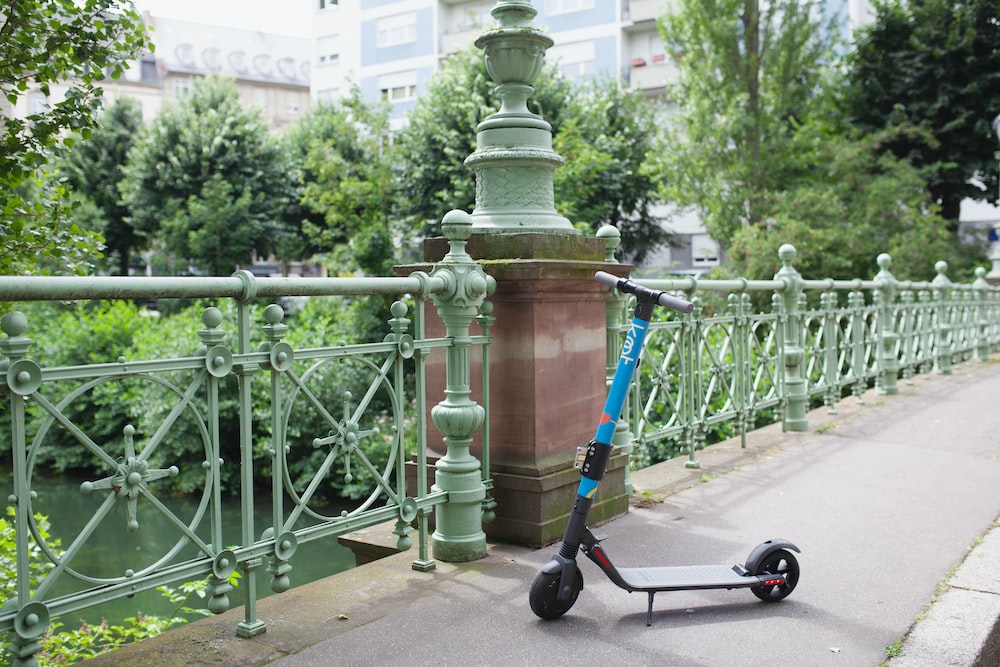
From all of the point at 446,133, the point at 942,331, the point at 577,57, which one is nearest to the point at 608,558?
the point at 942,331

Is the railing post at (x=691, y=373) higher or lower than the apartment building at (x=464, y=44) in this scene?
lower

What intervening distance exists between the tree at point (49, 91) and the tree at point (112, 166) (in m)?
26.5

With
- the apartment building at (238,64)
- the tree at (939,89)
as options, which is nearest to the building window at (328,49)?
the apartment building at (238,64)

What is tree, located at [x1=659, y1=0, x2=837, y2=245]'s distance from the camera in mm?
19681

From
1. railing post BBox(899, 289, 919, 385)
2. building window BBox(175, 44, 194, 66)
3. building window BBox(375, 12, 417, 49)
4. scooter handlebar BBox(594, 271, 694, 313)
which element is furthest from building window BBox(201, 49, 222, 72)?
scooter handlebar BBox(594, 271, 694, 313)

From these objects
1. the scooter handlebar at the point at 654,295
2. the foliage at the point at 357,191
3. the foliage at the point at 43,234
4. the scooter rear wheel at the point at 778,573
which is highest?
the foliage at the point at 357,191

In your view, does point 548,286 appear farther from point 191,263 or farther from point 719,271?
point 191,263

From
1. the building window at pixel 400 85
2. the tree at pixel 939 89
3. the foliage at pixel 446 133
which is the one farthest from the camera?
the building window at pixel 400 85

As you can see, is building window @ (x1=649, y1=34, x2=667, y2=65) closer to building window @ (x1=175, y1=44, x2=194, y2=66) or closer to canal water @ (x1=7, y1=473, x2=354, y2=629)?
canal water @ (x1=7, y1=473, x2=354, y2=629)

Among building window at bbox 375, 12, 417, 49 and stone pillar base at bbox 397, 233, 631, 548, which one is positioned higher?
building window at bbox 375, 12, 417, 49

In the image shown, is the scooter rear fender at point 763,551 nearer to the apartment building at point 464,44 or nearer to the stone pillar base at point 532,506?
the stone pillar base at point 532,506

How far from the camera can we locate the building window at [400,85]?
128 ft

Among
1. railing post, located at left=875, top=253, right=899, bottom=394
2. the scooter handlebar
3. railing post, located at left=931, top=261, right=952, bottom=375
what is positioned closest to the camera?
the scooter handlebar

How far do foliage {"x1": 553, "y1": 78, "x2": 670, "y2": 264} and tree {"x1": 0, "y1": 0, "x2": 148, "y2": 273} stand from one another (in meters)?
13.8
